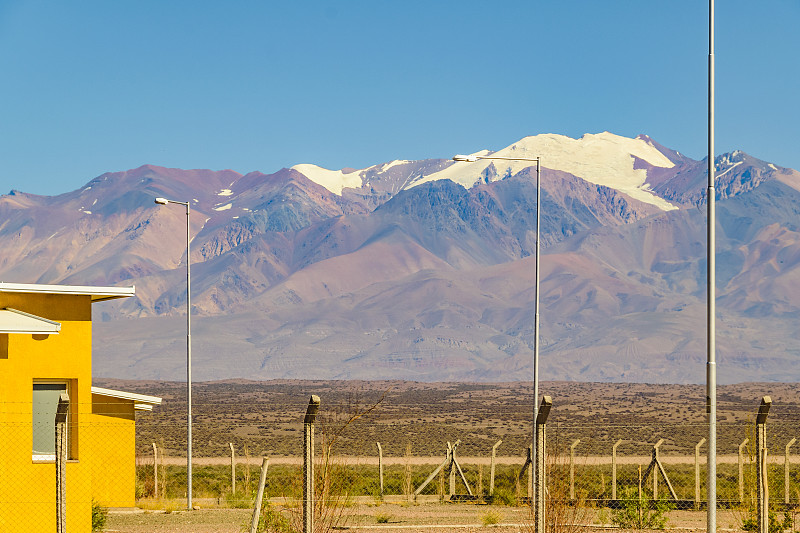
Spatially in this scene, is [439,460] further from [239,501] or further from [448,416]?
[448,416]

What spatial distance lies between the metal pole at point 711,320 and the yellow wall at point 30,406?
31.0 feet

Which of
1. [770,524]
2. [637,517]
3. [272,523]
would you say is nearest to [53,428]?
[272,523]

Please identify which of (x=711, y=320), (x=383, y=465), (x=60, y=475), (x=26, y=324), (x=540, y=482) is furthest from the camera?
(x=383, y=465)

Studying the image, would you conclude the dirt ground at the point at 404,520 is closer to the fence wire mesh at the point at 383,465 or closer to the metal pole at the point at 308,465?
the fence wire mesh at the point at 383,465

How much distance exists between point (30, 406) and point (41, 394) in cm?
55

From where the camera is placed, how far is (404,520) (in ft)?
82.6

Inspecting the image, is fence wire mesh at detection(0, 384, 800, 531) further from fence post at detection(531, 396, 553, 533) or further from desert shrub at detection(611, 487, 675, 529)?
fence post at detection(531, 396, 553, 533)

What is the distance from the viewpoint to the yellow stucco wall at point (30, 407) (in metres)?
17.4

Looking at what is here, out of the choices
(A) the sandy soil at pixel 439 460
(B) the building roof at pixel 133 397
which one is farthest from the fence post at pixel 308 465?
(A) the sandy soil at pixel 439 460

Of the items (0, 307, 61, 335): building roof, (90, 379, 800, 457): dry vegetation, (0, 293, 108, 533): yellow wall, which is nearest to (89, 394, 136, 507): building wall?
(90, 379, 800, 457): dry vegetation

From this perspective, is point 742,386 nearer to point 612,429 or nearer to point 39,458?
point 612,429

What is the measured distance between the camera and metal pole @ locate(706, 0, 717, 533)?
14188 millimetres

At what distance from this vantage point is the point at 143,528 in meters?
23.1

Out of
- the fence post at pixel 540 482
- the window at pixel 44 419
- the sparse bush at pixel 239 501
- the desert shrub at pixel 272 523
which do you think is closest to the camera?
the fence post at pixel 540 482
